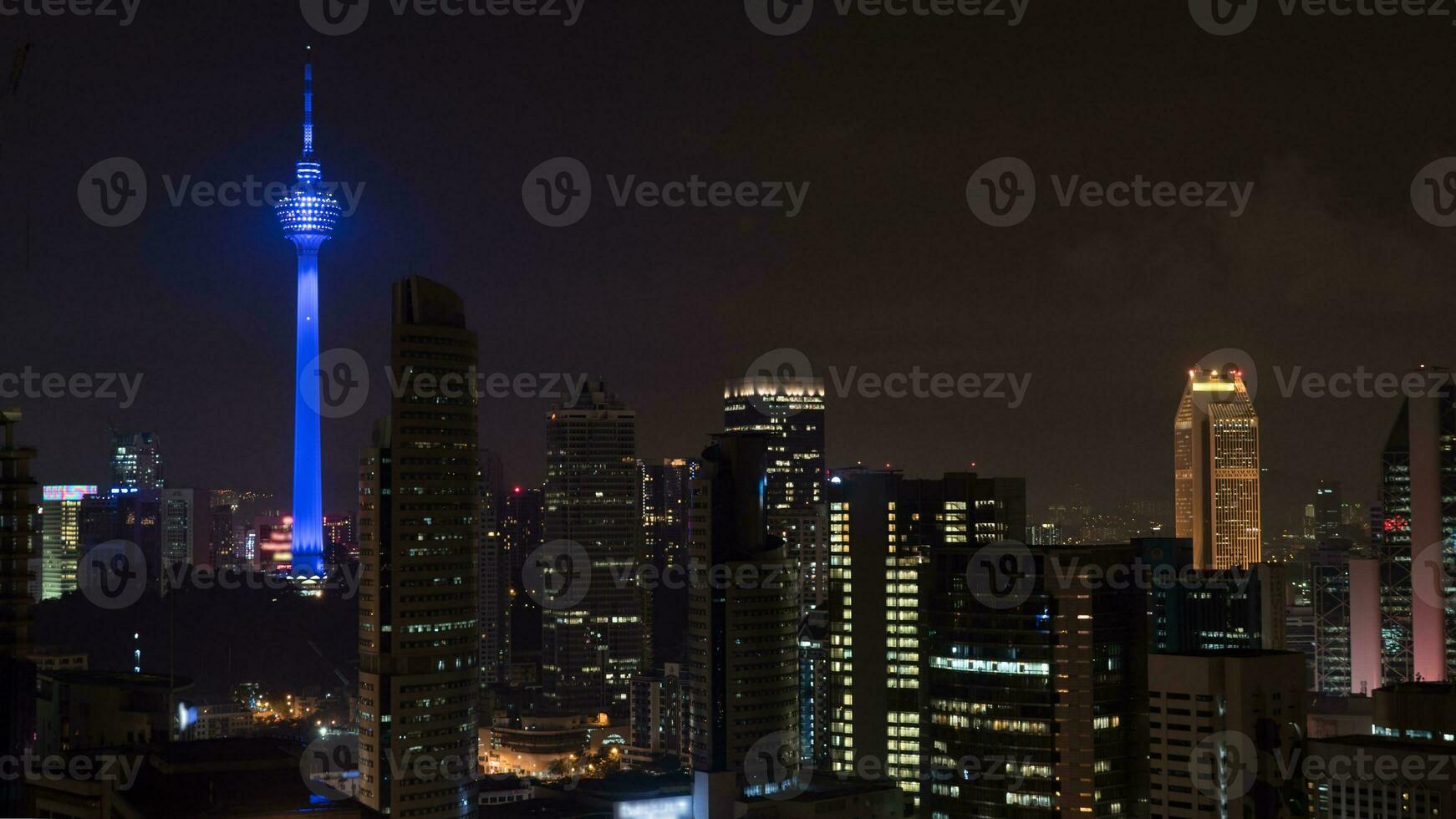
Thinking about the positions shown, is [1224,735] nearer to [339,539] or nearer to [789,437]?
[789,437]

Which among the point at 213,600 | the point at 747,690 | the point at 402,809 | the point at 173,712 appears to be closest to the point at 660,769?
the point at 747,690

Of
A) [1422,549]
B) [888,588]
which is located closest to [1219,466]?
[1422,549]

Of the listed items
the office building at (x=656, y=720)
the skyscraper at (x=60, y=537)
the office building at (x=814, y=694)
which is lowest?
the office building at (x=656, y=720)

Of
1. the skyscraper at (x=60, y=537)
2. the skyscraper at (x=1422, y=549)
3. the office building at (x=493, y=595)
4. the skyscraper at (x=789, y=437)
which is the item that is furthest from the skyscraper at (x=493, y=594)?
the skyscraper at (x=1422, y=549)

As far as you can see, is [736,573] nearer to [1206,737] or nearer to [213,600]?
[1206,737]

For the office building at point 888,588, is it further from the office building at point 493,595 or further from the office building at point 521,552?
the office building at point 521,552

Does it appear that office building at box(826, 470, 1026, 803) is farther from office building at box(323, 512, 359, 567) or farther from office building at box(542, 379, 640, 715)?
office building at box(323, 512, 359, 567)
